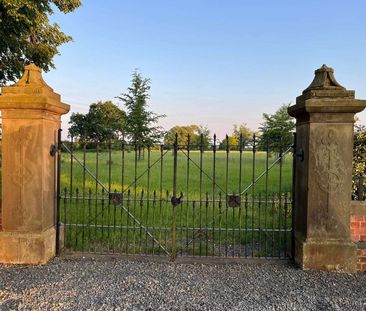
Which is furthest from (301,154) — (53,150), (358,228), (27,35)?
(27,35)

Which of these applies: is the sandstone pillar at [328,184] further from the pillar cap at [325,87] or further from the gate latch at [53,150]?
the gate latch at [53,150]

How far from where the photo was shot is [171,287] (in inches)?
155

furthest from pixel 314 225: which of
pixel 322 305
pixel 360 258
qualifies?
pixel 322 305

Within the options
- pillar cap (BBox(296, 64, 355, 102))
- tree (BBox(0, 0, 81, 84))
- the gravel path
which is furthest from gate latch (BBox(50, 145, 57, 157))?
tree (BBox(0, 0, 81, 84))

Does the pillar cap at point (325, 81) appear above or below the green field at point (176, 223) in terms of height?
above

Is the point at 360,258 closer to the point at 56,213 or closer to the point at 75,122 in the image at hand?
the point at 56,213

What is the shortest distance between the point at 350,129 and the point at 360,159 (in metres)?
1.98

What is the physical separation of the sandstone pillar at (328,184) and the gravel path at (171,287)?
26 cm

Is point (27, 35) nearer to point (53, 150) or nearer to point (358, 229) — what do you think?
point (53, 150)

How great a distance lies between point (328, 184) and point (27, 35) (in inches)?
490

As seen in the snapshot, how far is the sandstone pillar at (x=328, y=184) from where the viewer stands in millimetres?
Answer: 4469

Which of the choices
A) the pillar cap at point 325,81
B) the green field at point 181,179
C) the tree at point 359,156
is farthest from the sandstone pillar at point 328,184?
the tree at point 359,156

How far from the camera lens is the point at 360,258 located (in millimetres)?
4520

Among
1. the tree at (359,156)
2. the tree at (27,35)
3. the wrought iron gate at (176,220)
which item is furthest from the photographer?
the tree at (27,35)
